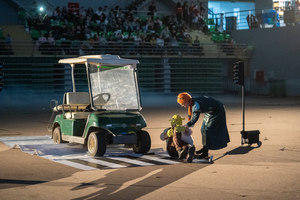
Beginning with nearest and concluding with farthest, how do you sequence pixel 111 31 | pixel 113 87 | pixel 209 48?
pixel 113 87
pixel 111 31
pixel 209 48

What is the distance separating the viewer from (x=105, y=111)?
13383 mm

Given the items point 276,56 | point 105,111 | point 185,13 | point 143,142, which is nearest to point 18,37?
point 185,13

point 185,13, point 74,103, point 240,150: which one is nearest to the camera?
point 240,150

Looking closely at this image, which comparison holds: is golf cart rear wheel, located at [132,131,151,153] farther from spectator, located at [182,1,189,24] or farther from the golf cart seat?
spectator, located at [182,1,189,24]

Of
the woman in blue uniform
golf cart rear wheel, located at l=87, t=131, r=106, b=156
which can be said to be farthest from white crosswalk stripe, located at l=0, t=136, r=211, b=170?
the woman in blue uniform

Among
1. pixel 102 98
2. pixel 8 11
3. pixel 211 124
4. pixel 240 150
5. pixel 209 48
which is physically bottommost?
pixel 240 150

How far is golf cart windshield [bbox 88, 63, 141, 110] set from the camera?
13836 millimetres

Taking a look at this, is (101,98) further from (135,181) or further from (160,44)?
(160,44)

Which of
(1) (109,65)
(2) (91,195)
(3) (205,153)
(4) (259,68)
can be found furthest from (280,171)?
(4) (259,68)

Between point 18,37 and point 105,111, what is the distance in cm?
2364

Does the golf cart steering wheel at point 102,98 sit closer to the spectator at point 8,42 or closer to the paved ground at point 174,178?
the paved ground at point 174,178

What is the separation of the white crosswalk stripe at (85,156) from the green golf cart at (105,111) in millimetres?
241

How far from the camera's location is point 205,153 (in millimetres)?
12812

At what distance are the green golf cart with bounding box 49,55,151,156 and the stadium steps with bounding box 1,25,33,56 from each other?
2080 centimetres
